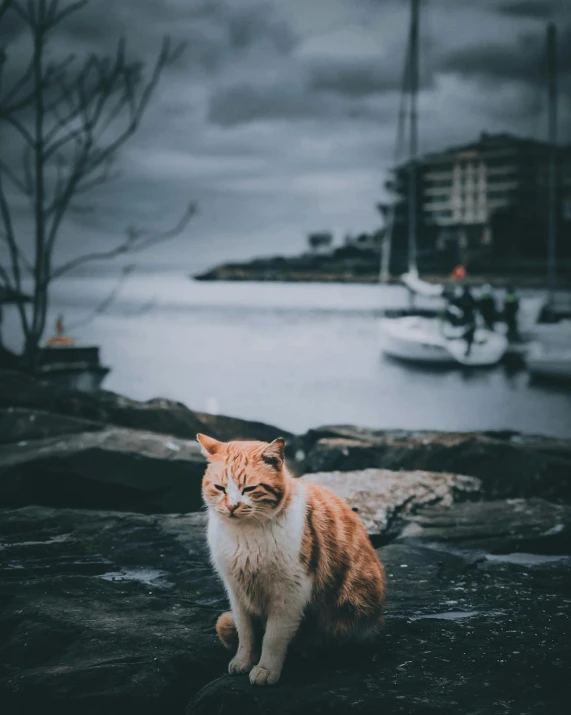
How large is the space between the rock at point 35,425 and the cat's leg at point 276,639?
85.3 inches

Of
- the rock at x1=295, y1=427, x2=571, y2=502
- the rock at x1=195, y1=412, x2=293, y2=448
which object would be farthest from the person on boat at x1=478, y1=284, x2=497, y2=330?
the rock at x1=195, y1=412, x2=293, y2=448

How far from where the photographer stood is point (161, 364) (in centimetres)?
487

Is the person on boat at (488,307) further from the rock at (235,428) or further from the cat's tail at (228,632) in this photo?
the cat's tail at (228,632)

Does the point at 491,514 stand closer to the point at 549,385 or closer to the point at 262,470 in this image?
the point at 262,470

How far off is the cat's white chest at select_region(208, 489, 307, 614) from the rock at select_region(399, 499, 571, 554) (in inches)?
47.5

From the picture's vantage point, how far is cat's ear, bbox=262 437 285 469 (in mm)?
1435

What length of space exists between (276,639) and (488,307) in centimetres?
387

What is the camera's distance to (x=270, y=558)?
1416 mm

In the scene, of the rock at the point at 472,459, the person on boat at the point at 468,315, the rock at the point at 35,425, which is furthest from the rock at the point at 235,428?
the person on boat at the point at 468,315

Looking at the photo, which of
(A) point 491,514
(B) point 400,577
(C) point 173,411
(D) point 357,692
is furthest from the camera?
(C) point 173,411

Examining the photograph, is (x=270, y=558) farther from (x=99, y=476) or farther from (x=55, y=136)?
(x=55, y=136)

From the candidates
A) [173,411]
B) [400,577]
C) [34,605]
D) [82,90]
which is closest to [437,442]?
[173,411]

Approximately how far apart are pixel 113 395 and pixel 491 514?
253 cm

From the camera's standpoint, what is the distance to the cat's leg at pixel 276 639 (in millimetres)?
1416
